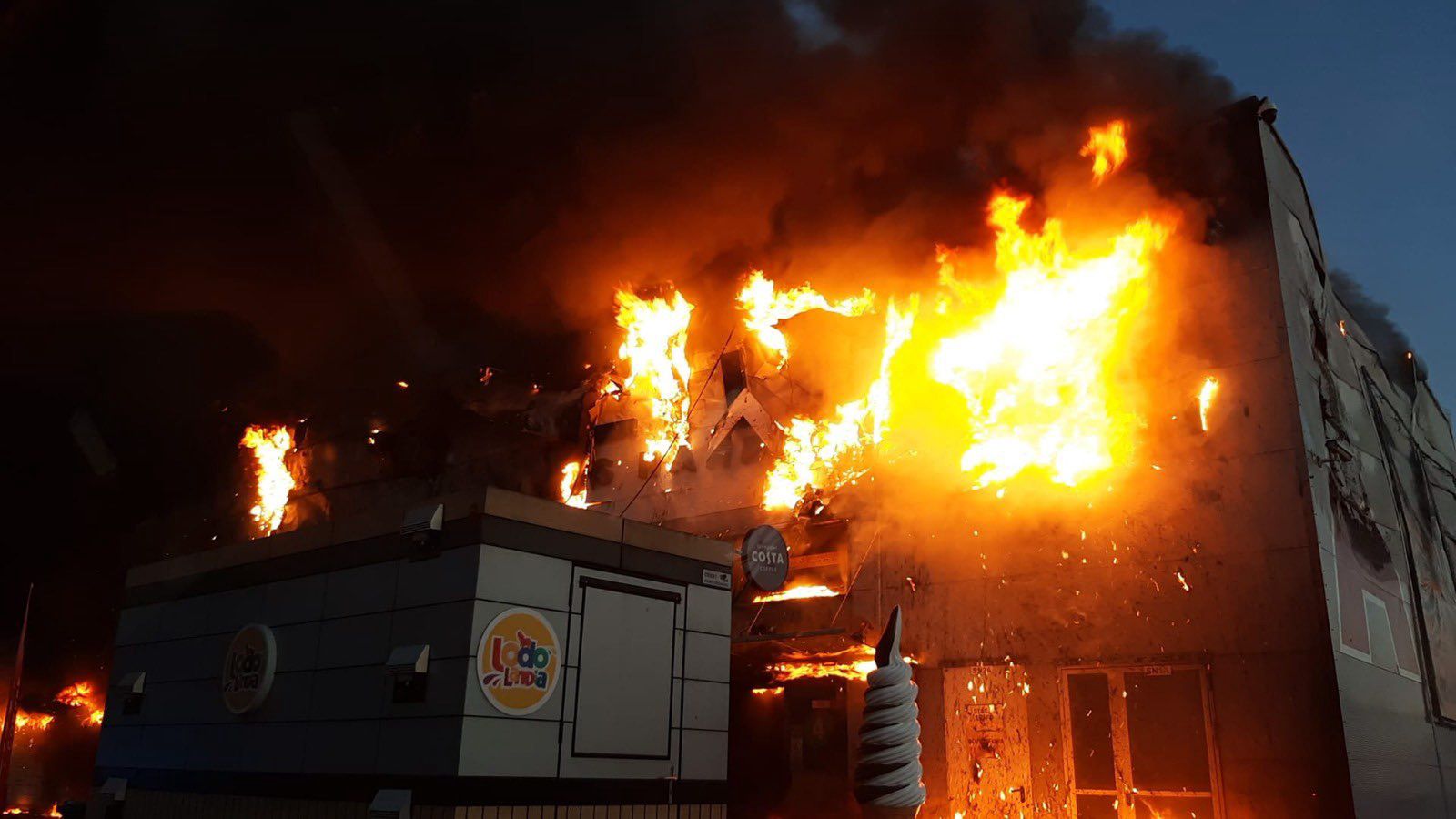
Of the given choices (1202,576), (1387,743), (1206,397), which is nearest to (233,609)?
(1202,576)

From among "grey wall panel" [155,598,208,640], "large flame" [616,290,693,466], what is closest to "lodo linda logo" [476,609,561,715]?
"grey wall panel" [155,598,208,640]

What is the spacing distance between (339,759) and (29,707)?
22.7m

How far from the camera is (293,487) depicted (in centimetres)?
2534

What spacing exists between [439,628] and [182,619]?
→ 649 centimetres

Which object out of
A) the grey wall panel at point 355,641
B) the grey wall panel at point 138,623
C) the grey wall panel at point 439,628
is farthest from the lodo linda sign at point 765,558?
the grey wall panel at point 138,623

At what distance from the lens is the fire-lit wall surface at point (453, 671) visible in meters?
10.2

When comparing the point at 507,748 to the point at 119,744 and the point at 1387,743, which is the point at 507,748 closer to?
the point at 119,744

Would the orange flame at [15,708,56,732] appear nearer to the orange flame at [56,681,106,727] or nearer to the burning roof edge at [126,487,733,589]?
the orange flame at [56,681,106,727]

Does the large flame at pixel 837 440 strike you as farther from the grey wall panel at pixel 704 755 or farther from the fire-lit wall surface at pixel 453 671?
the grey wall panel at pixel 704 755

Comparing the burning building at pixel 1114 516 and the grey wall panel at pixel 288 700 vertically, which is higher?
the burning building at pixel 1114 516

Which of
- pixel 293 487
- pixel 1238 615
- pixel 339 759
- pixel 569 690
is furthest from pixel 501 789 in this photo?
pixel 293 487

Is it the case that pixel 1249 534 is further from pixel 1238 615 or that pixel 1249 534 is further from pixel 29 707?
pixel 29 707

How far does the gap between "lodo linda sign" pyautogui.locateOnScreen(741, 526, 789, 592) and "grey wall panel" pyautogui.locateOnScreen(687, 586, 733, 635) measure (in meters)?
0.90

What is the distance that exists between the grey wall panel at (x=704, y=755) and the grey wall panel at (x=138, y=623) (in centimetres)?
872
